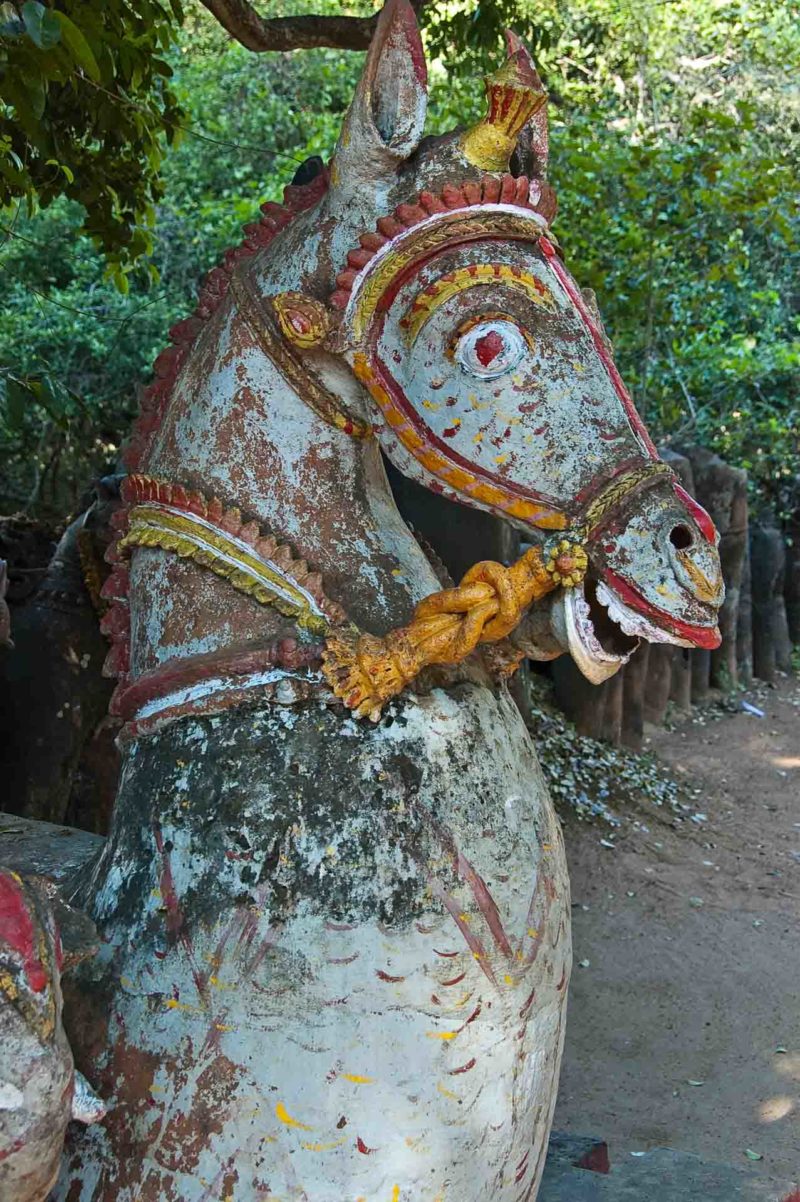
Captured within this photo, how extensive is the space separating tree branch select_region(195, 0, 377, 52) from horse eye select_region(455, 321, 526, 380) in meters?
2.35

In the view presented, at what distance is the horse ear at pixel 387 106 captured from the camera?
1246 millimetres

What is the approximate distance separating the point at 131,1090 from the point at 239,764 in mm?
353

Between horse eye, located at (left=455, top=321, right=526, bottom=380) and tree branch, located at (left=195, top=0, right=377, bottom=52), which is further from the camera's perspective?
tree branch, located at (left=195, top=0, right=377, bottom=52)

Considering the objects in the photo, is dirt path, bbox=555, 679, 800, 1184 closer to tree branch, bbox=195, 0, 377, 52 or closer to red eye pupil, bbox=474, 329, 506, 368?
red eye pupil, bbox=474, 329, 506, 368

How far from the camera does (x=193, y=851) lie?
124cm

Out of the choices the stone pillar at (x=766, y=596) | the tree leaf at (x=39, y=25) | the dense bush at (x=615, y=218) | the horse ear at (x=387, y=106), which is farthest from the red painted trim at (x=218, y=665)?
the stone pillar at (x=766, y=596)

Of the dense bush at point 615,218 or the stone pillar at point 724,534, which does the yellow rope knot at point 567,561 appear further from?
the stone pillar at point 724,534

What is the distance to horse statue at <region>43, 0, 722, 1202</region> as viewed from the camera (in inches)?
47.4

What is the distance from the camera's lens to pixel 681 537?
3.95ft

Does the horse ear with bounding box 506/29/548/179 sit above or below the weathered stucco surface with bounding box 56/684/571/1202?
above

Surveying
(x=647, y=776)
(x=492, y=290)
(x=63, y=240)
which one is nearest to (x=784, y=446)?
(x=647, y=776)

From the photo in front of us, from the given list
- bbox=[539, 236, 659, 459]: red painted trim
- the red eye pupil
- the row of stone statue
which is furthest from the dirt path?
the red eye pupil

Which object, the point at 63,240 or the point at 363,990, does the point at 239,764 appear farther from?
the point at 63,240

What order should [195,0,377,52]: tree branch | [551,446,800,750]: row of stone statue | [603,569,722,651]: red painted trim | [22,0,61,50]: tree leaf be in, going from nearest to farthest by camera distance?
[603,569,722,651]: red painted trim < [22,0,61,50]: tree leaf < [195,0,377,52]: tree branch < [551,446,800,750]: row of stone statue
